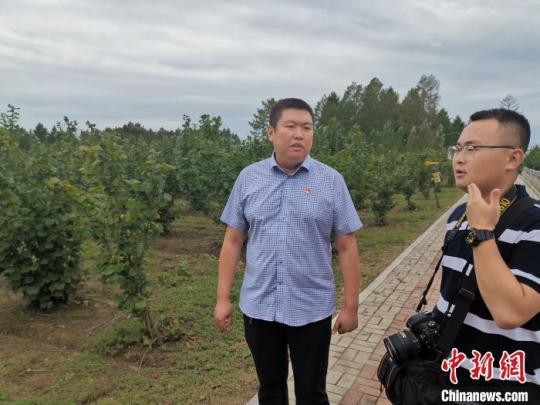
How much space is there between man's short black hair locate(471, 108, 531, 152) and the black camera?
76 centimetres

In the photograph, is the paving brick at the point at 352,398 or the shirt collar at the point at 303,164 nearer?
the shirt collar at the point at 303,164

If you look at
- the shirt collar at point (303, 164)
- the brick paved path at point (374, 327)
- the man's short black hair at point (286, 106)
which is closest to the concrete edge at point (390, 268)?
the brick paved path at point (374, 327)

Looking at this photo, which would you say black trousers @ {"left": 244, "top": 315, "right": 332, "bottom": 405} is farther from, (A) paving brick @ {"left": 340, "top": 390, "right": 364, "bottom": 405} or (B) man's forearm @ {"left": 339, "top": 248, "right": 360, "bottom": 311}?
(A) paving brick @ {"left": 340, "top": 390, "right": 364, "bottom": 405}

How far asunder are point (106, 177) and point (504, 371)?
340 cm

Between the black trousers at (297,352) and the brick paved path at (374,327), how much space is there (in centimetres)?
93

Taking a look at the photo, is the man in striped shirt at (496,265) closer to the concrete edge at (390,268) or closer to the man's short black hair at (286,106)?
the man's short black hair at (286,106)

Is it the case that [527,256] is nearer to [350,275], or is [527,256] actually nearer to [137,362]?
[350,275]

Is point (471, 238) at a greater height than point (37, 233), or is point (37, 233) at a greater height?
point (471, 238)

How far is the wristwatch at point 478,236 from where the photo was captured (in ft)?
4.19

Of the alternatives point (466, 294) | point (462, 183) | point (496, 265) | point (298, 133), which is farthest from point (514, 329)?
point (298, 133)

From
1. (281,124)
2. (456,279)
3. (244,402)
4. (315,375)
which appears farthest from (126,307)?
(456,279)

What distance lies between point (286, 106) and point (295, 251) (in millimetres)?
814

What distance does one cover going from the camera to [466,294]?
1.40 metres

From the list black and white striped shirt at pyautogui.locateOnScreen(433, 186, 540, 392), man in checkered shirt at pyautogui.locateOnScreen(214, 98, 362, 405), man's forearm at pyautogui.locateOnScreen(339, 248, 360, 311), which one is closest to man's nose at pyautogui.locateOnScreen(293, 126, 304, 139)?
man in checkered shirt at pyautogui.locateOnScreen(214, 98, 362, 405)
